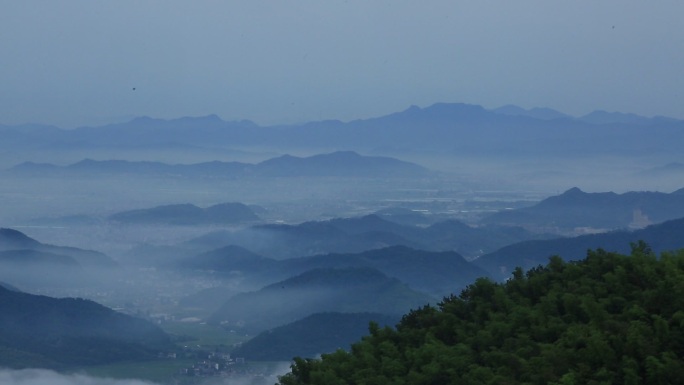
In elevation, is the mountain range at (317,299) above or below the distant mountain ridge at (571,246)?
below

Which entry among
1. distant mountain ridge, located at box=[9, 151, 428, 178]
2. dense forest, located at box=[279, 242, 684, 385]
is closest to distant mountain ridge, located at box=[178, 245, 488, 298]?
dense forest, located at box=[279, 242, 684, 385]

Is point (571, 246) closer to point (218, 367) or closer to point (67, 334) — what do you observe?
point (218, 367)

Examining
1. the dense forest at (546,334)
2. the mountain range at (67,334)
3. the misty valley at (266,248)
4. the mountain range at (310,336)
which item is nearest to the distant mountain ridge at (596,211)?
the misty valley at (266,248)

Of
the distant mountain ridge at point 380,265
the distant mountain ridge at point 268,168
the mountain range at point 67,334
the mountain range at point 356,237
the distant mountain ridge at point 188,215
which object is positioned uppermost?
the distant mountain ridge at point 268,168

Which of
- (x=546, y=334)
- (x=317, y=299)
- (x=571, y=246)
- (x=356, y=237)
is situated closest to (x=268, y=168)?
(x=356, y=237)

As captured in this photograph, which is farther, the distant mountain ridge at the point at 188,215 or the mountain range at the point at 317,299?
the distant mountain ridge at the point at 188,215

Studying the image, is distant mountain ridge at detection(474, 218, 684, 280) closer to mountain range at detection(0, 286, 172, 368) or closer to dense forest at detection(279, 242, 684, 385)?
mountain range at detection(0, 286, 172, 368)

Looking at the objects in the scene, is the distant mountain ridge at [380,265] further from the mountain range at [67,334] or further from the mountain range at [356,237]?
the mountain range at [67,334]

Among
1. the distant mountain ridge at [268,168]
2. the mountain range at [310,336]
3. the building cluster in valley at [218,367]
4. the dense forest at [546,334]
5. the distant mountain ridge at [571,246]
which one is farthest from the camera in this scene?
the distant mountain ridge at [268,168]
